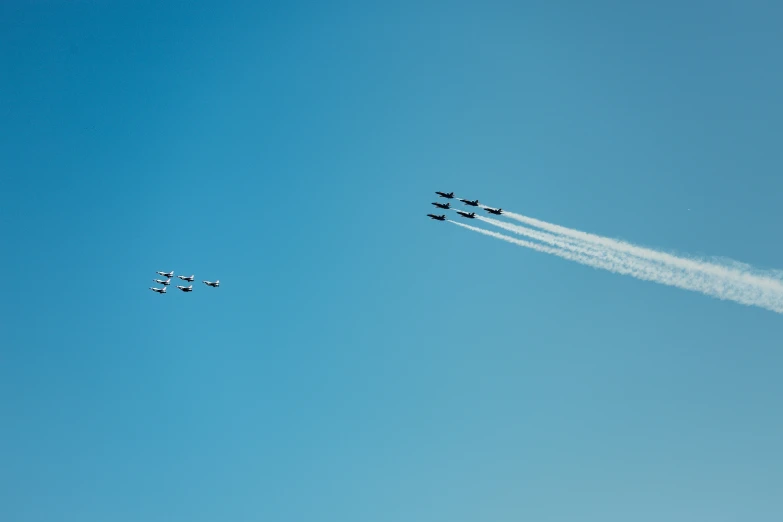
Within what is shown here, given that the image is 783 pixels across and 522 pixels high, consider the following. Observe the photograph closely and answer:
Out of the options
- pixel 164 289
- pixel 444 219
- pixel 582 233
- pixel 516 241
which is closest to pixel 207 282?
pixel 164 289

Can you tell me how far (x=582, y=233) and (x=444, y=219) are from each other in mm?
25722

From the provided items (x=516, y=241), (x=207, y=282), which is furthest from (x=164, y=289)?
(x=516, y=241)

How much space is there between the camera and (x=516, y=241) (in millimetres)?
115750

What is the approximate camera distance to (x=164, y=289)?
529 feet

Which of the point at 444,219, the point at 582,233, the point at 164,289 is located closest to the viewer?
the point at 582,233

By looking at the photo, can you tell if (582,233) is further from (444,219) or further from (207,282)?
(207,282)

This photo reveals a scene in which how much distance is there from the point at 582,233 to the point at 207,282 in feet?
289

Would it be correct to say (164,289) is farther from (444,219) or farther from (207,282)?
(444,219)

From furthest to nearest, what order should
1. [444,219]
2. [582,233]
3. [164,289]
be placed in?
1. [164,289]
2. [444,219]
3. [582,233]

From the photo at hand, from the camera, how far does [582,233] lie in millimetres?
111500

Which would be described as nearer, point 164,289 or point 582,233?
point 582,233

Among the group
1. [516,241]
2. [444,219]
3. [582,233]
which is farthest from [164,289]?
[582,233]

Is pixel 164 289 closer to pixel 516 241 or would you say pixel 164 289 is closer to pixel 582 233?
pixel 516 241

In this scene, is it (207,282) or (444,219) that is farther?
(207,282)
